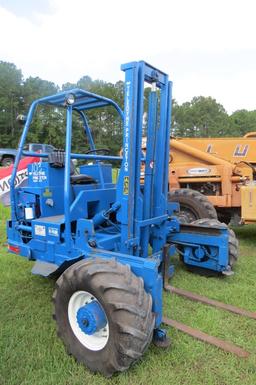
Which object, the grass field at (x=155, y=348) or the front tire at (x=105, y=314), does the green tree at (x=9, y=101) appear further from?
the front tire at (x=105, y=314)

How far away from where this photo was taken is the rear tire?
5938mm

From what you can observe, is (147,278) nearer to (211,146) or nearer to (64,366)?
(64,366)

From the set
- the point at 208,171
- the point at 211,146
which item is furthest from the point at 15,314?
the point at 211,146

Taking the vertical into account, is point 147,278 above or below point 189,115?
below

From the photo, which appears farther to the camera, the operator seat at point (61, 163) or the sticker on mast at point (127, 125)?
the operator seat at point (61, 163)

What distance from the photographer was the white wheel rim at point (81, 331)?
2.83 metres

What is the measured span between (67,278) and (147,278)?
686 millimetres

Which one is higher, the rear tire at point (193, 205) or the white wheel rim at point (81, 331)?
the rear tire at point (193, 205)

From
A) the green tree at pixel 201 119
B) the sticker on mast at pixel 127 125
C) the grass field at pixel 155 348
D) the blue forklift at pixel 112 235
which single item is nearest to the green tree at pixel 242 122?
the green tree at pixel 201 119

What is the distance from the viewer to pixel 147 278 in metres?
2.85

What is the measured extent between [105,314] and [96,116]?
37.1 m

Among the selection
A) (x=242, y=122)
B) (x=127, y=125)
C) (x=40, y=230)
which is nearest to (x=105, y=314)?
(x=40, y=230)

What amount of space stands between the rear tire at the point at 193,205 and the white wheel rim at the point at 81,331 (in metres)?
3.14

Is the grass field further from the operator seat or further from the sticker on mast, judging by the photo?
the sticker on mast
